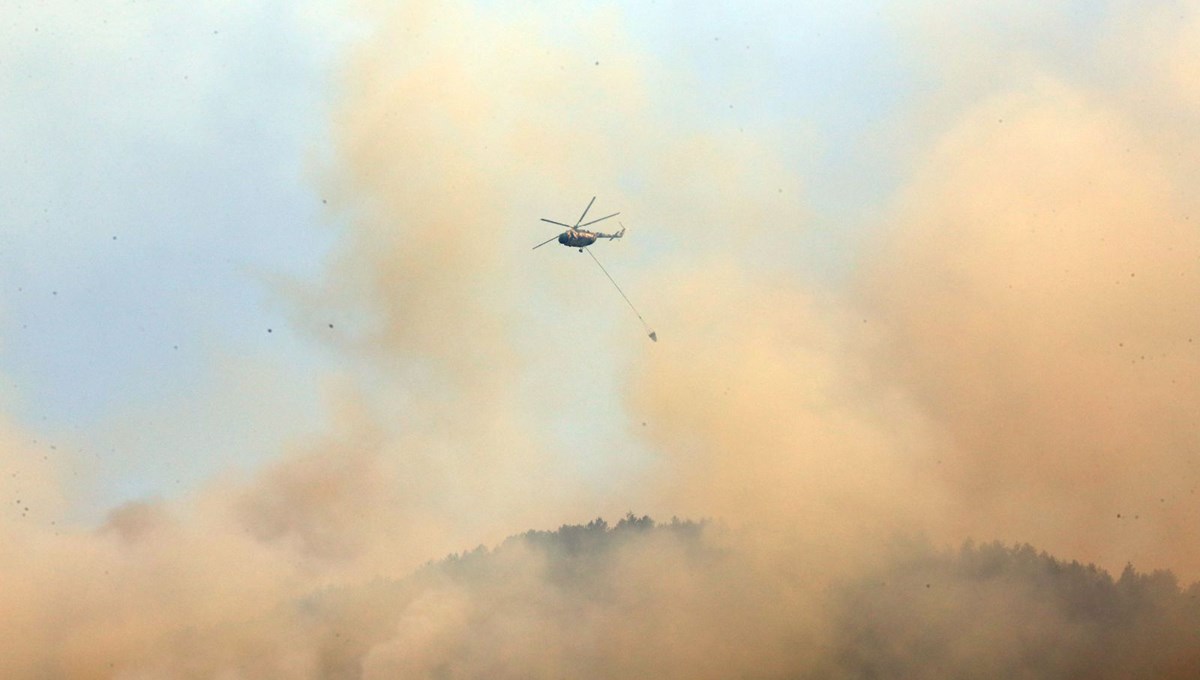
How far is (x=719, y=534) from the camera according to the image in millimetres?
58156

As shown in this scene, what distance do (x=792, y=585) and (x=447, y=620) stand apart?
13.4 meters

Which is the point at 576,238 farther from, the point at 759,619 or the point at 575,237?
the point at 759,619

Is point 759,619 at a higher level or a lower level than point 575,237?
lower

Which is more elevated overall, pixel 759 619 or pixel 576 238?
pixel 576 238

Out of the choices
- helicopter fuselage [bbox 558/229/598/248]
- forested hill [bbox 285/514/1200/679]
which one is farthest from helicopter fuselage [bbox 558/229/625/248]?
forested hill [bbox 285/514/1200/679]

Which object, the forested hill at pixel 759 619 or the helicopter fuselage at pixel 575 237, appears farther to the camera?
the forested hill at pixel 759 619

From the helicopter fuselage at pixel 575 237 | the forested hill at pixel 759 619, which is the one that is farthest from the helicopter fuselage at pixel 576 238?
the forested hill at pixel 759 619

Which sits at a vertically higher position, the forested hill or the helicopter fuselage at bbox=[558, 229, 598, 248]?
the helicopter fuselage at bbox=[558, 229, 598, 248]

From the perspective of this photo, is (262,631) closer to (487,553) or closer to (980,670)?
(487,553)

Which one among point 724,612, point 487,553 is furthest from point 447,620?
point 724,612

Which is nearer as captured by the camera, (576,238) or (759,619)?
(576,238)

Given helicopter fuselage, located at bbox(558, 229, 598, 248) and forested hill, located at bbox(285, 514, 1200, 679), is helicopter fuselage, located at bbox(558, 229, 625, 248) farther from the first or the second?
forested hill, located at bbox(285, 514, 1200, 679)

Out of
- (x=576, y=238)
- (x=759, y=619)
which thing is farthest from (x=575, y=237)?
(x=759, y=619)

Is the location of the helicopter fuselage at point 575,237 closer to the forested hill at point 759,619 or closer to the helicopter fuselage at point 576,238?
the helicopter fuselage at point 576,238
